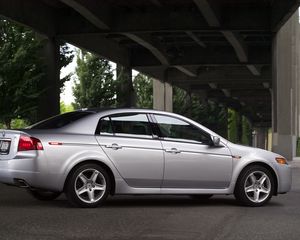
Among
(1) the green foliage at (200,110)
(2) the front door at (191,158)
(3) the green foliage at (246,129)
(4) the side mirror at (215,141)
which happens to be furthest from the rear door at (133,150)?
(3) the green foliage at (246,129)

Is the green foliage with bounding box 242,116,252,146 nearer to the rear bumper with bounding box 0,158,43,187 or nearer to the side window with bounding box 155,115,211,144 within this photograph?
the side window with bounding box 155,115,211,144

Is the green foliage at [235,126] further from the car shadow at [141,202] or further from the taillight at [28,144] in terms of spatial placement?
the taillight at [28,144]

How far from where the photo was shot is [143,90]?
2265 inches

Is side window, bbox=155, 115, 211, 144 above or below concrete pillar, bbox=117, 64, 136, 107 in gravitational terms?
below

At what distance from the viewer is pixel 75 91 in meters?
33.2

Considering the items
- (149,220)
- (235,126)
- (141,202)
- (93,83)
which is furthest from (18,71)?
(235,126)

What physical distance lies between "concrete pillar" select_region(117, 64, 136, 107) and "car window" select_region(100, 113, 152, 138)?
79.5 ft

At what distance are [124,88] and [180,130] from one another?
25.2 m

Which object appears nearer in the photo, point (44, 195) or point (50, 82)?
point (44, 195)

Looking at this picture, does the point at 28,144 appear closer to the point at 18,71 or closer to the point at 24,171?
the point at 24,171

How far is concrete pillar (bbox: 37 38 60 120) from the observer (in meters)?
25.1

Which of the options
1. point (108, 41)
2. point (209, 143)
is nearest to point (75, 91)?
point (108, 41)

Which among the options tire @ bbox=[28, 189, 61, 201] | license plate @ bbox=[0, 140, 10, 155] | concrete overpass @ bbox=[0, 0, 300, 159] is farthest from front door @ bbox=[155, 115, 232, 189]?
concrete overpass @ bbox=[0, 0, 300, 159]

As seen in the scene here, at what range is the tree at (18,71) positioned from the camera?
21125mm
